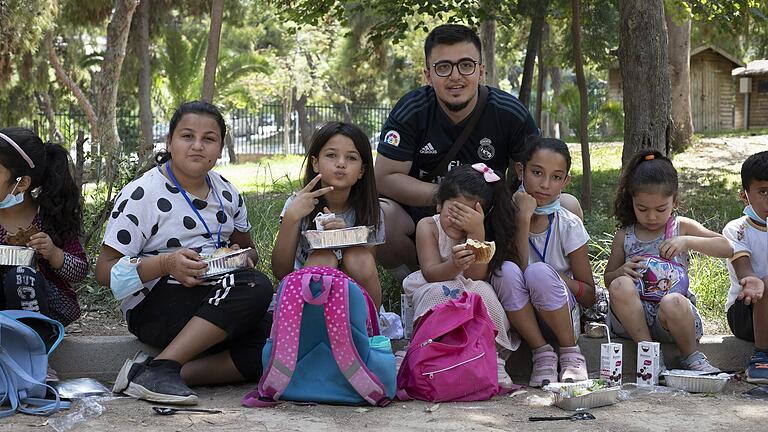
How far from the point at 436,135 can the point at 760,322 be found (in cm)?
187

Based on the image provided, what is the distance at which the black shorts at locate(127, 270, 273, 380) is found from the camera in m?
3.77

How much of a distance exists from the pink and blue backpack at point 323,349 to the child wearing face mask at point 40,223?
3.24 feet

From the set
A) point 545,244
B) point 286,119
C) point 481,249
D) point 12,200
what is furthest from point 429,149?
point 286,119

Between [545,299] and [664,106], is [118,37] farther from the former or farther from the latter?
[545,299]

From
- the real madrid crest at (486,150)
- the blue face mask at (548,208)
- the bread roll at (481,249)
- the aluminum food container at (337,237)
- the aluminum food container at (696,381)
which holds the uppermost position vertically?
the real madrid crest at (486,150)

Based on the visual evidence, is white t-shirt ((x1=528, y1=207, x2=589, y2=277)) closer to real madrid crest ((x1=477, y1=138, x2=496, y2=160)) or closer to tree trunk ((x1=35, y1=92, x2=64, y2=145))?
real madrid crest ((x1=477, y1=138, x2=496, y2=160))

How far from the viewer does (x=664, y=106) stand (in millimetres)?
6840

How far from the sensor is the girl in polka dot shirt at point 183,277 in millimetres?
3717

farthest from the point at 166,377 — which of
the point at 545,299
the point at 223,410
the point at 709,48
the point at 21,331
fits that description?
the point at 709,48

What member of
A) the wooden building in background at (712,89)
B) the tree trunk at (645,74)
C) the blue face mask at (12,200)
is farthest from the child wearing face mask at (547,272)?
the wooden building in background at (712,89)

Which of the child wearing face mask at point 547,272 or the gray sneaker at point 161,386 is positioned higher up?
the child wearing face mask at point 547,272

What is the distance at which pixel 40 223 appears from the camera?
395 cm

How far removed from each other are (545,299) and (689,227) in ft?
2.86

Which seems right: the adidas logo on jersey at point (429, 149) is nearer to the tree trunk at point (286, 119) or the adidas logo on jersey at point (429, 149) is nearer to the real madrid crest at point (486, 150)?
the real madrid crest at point (486, 150)
